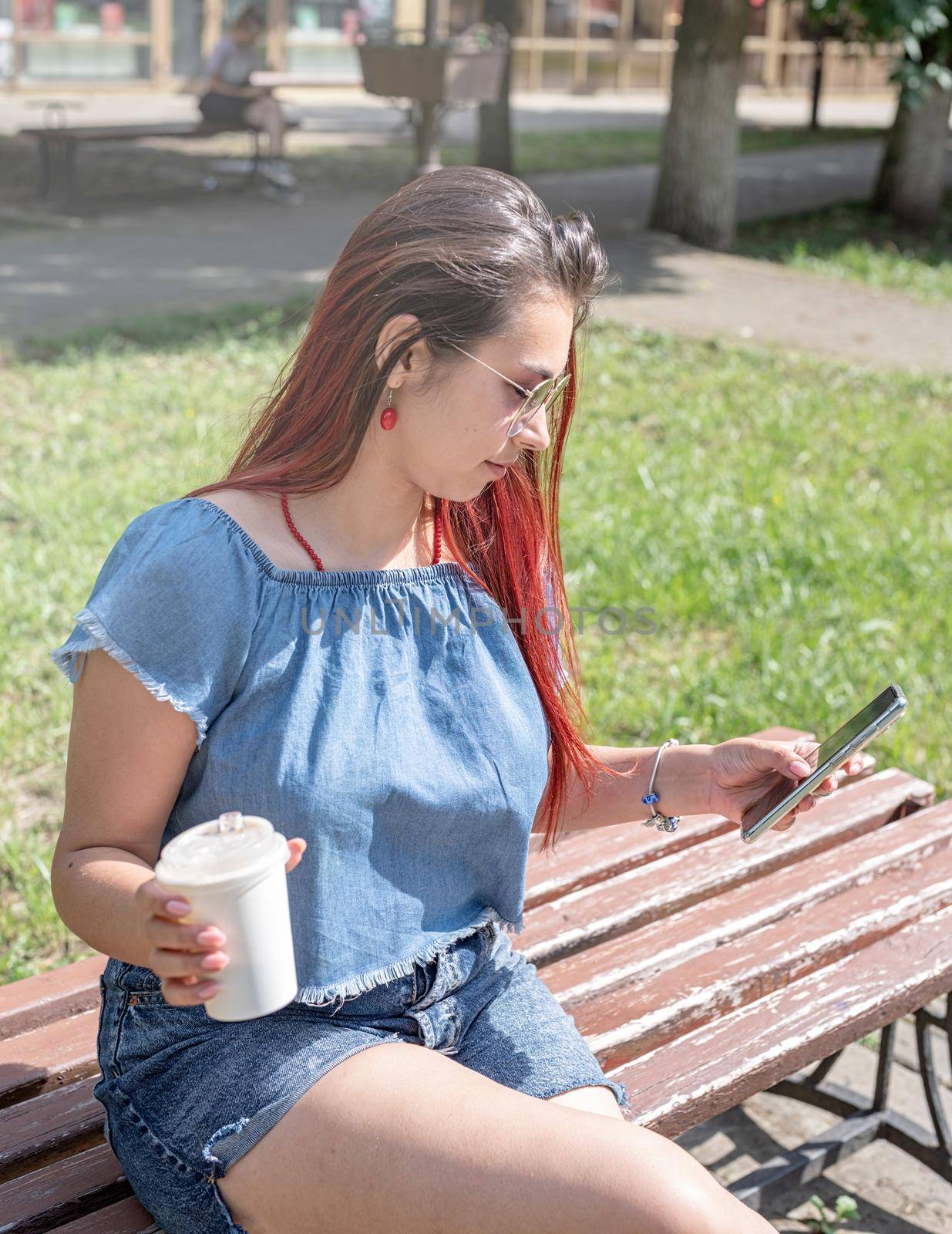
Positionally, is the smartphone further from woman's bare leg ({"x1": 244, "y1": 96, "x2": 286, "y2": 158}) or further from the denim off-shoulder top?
woman's bare leg ({"x1": 244, "y1": 96, "x2": 286, "y2": 158})

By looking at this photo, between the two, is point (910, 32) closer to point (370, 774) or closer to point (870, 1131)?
point (870, 1131)

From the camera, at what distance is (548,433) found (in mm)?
1957

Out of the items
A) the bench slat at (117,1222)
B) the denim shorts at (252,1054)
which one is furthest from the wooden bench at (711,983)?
the denim shorts at (252,1054)

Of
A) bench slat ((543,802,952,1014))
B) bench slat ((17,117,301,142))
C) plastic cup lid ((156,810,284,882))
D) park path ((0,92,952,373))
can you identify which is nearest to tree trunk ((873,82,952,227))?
park path ((0,92,952,373))

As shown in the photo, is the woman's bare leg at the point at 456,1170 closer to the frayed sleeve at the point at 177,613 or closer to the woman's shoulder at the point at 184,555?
the frayed sleeve at the point at 177,613

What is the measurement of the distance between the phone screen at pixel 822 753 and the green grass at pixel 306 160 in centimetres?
1016

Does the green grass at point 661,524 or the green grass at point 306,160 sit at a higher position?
the green grass at point 306,160

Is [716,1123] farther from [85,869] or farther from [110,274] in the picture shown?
[110,274]

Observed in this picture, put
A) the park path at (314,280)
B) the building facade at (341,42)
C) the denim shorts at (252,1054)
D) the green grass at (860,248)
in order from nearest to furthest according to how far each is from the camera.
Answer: the denim shorts at (252,1054), the park path at (314,280), the green grass at (860,248), the building facade at (341,42)

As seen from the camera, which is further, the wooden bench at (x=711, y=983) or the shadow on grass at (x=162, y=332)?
the shadow on grass at (x=162, y=332)

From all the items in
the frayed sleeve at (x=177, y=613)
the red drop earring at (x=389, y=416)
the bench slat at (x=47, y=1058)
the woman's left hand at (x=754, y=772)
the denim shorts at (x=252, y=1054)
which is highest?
the red drop earring at (x=389, y=416)

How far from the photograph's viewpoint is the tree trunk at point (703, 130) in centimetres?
968

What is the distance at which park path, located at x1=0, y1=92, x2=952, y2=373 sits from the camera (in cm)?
790

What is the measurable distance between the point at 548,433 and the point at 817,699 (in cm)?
214
